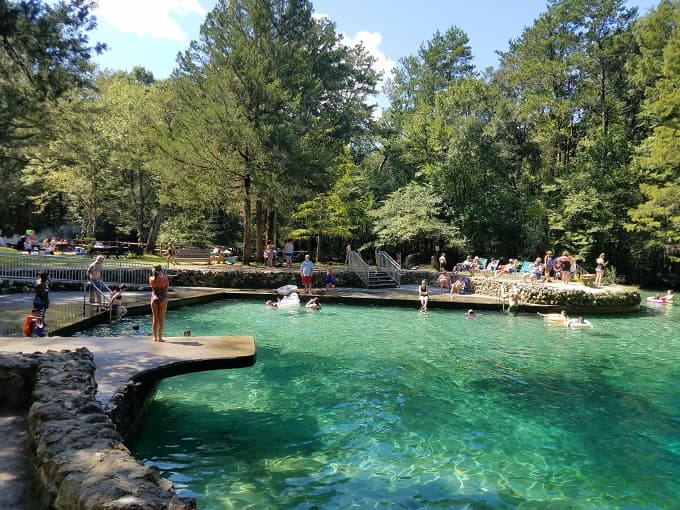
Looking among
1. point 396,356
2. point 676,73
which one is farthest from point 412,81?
point 396,356

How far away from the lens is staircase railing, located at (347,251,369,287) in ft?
76.0

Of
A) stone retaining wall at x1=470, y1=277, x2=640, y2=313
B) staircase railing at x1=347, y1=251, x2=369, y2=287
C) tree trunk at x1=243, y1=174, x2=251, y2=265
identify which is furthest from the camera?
tree trunk at x1=243, y1=174, x2=251, y2=265

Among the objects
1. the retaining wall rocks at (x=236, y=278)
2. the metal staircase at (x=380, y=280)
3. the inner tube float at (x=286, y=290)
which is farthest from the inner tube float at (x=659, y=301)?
the inner tube float at (x=286, y=290)

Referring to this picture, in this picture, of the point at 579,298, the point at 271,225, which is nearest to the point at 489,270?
the point at 579,298

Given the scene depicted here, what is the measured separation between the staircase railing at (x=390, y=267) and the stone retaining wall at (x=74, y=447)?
63.5 ft

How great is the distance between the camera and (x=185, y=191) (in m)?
23.5

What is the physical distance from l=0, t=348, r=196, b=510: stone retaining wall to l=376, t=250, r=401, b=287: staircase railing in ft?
63.5

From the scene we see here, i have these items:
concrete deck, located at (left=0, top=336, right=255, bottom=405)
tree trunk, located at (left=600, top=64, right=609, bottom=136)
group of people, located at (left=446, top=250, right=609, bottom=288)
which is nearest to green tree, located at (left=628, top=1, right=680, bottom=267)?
tree trunk, located at (left=600, top=64, right=609, bottom=136)

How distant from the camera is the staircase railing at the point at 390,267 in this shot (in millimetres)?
24297

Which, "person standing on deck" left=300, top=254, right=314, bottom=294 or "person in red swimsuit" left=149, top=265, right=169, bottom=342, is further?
"person standing on deck" left=300, top=254, right=314, bottom=294

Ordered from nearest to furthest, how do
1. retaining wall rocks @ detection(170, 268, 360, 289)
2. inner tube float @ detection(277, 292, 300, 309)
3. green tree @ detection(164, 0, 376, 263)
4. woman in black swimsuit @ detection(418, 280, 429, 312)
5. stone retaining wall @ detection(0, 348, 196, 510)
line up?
stone retaining wall @ detection(0, 348, 196, 510) < inner tube float @ detection(277, 292, 300, 309) < woman in black swimsuit @ detection(418, 280, 429, 312) < retaining wall rocks @ detection(170, 268, 360, 289) < green tree @ detection(164, 0, 376, 263)

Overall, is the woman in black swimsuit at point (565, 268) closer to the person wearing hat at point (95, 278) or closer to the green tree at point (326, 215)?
the green tree at point (326, 215)

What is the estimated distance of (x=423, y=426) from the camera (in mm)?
7324

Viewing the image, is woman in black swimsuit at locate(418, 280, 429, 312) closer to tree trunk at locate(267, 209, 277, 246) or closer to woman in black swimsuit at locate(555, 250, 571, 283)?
woman in black swimsuit at locate(555, 250, 571, 283)
